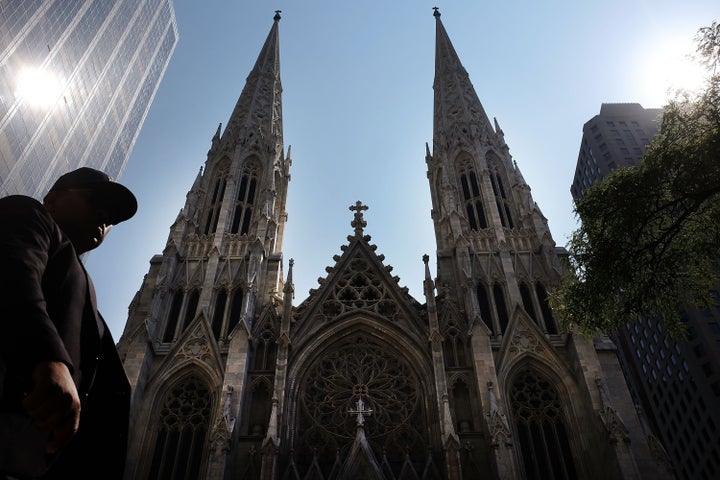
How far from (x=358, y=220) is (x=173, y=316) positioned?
9.74 metres

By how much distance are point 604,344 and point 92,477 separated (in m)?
20.6

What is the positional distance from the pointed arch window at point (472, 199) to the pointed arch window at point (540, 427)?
8738 millimetres

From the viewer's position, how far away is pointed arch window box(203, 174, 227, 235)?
2750cm

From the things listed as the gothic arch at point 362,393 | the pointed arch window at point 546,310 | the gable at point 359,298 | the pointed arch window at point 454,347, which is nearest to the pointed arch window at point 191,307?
the gable at point 359,298

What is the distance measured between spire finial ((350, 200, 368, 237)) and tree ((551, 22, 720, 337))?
1324cm

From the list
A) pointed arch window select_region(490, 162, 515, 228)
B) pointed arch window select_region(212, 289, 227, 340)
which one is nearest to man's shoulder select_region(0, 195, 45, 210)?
pointed arch window select_region(212, 289, 227, 340)

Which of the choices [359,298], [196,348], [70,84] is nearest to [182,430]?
[196,348]

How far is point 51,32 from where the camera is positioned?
1035 inches

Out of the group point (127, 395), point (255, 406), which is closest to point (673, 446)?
point (255, 406)

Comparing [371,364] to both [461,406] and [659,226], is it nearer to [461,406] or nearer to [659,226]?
A: [461,406]

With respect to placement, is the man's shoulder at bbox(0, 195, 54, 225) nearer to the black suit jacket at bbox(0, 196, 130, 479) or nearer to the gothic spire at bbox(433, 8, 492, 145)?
the black suit jacket at bbox(0, 196, 130, 479)

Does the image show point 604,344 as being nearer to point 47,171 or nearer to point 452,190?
point 452,190

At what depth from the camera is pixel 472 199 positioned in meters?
28.5

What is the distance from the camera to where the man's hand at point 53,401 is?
2.22 m
